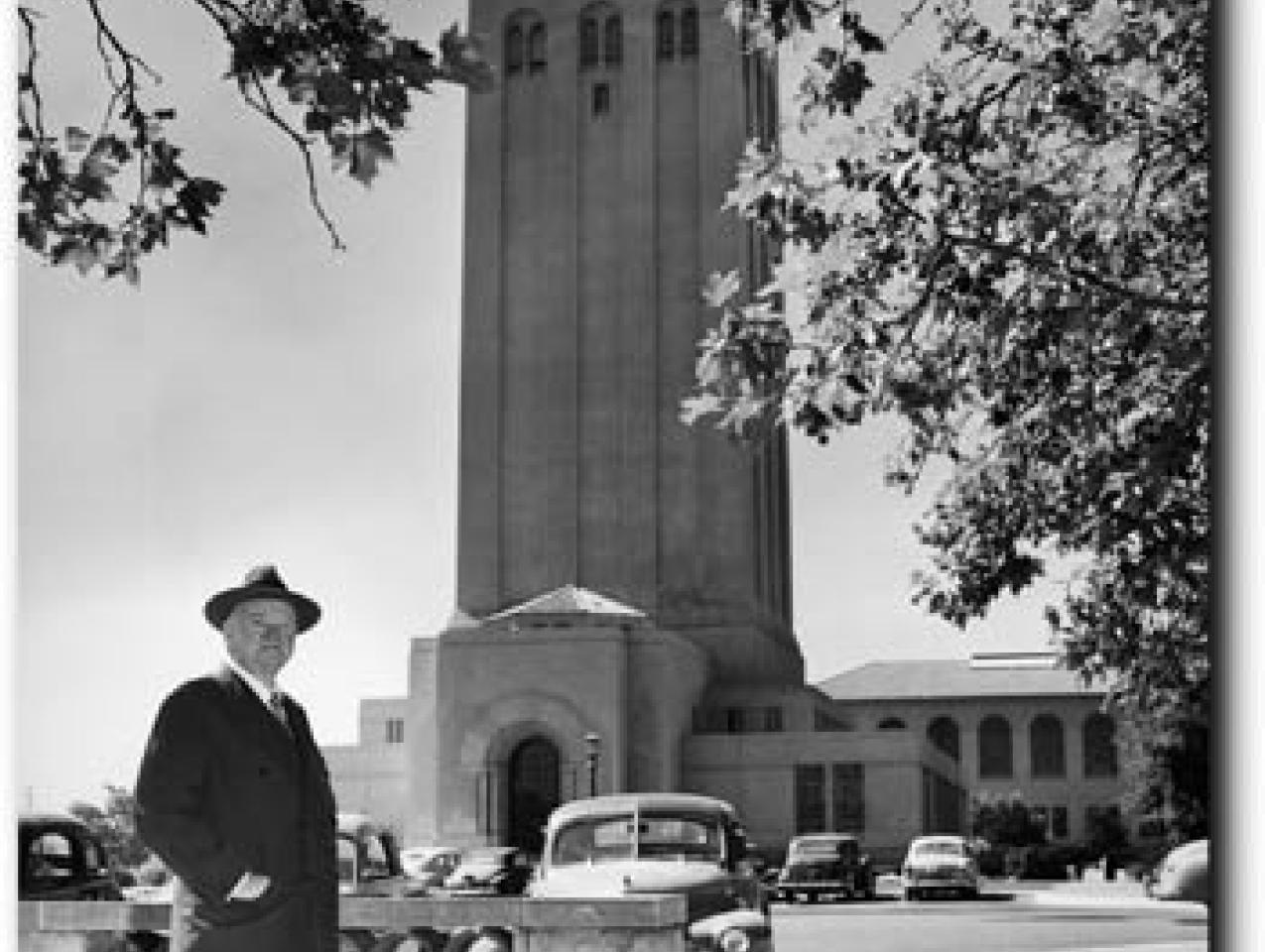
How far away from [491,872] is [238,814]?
546cm

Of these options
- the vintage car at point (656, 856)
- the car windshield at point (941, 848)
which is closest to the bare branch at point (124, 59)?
the vintage car at point (656, 856)

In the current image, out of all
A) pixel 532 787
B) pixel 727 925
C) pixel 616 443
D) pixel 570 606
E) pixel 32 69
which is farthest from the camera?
pixel 570 606

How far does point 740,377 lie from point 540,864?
3085 mm

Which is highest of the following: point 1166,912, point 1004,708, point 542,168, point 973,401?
point 542,168

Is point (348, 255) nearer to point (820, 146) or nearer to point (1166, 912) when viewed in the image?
point (820, 146)

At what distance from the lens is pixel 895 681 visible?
8703mm

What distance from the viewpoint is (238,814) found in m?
5.58

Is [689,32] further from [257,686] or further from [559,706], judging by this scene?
[559,706]

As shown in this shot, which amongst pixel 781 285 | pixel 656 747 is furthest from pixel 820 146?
pixel 656 747

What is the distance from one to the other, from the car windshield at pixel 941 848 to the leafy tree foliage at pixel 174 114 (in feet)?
14.2

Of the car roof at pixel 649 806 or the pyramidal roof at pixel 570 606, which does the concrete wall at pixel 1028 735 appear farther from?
the pyramidal roof at pixel 570 606

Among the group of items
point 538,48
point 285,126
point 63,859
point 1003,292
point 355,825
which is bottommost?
point 63,859

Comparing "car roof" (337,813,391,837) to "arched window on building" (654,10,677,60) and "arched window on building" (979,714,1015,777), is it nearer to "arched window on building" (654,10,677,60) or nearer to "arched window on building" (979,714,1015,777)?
"arched window on building" (979,714,1015,777)

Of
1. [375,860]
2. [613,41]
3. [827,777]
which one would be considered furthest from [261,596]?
[827,777]
